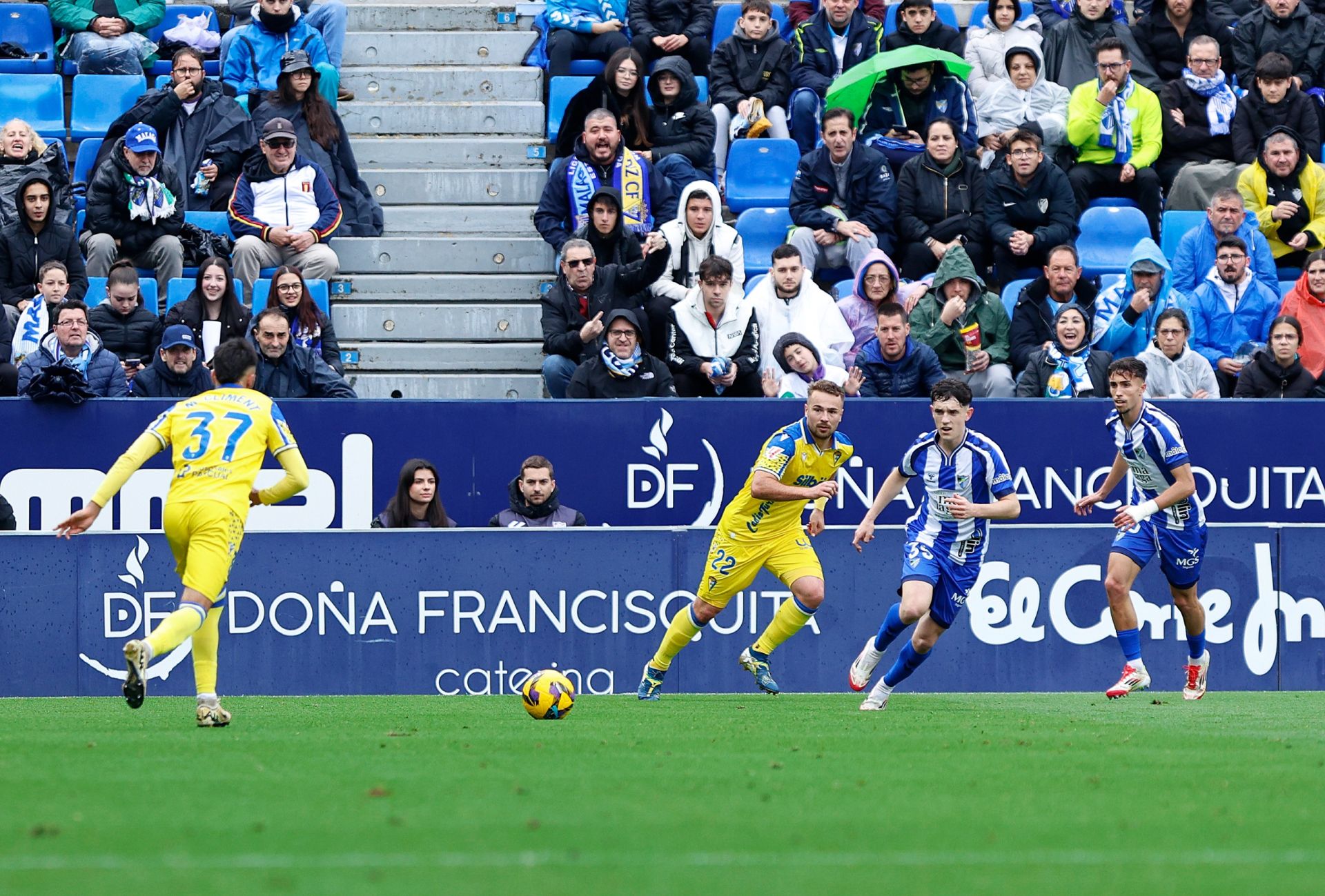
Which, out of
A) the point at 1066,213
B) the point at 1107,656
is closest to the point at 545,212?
the point at 1066,213

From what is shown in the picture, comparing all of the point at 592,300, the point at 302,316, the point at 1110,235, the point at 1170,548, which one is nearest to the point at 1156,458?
the point at 1170,548

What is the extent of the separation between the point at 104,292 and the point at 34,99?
3589 mm

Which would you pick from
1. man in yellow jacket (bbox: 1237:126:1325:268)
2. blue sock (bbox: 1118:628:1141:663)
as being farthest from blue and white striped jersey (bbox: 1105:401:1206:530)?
man in yellow jacket (bbox: 1237:126:1325:268)

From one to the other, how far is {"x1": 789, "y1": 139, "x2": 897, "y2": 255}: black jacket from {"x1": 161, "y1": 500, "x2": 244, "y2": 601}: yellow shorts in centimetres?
772

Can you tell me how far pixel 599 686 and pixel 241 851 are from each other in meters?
7.87

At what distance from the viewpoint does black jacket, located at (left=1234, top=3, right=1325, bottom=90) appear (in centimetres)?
1761

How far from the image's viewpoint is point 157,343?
14.5 meters

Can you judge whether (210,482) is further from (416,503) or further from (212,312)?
(212,312)

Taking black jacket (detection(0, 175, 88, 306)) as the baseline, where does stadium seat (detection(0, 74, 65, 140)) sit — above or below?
above

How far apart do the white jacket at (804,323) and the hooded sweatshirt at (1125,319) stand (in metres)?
2.14

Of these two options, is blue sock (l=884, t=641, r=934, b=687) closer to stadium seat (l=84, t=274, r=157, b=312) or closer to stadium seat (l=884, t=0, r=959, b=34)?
stadium seat (l=84, t=274, r=157, b=312)

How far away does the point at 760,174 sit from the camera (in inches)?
675

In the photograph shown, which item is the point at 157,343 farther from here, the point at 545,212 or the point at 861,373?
the point at 861,373

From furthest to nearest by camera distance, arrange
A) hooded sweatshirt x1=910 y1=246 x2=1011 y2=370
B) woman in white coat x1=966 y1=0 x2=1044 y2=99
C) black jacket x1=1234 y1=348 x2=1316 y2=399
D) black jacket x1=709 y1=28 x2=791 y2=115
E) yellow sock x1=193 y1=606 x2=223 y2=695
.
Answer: woman in white coat x1=966 y1=0 x2=1044 y2=99, black jacket x1=709 y1=28 x2=791 y2=115, hooded sweatshirt x1=910 y1=246 x2=1011 y2=370, black jacket x1=1234 y1=348 x2=1316 y2=399, yellow sock x1=193 y1=606 x2=223 y2=695
